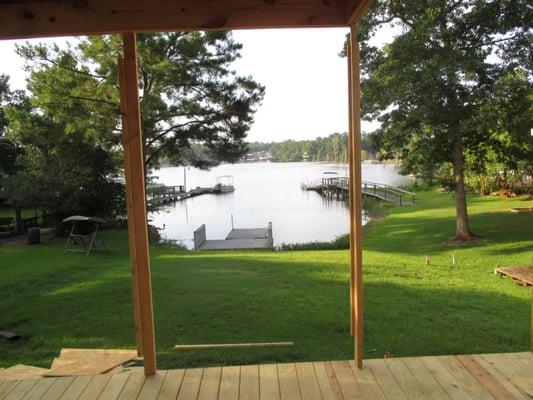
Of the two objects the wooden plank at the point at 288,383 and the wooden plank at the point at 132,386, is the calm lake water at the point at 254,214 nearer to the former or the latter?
the wooden plank at the point at 288,383

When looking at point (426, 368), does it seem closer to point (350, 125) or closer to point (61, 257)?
point (350, 125)

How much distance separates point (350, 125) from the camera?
260 centimetres

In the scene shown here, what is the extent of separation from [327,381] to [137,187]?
1.47m

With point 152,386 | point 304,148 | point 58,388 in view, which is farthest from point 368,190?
point 58,388

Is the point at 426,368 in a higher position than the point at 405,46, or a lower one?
lower

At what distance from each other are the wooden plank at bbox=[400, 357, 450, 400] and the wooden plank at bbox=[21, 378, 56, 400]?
6.53 feet

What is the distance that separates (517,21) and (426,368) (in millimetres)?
9702

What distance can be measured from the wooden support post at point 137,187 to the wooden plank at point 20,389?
63cm

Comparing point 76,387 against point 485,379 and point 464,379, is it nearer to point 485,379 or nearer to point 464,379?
point 464,379

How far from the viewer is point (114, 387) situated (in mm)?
2467

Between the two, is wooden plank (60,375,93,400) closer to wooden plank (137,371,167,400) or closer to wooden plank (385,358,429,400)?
wooden plank (137,371,167,400)

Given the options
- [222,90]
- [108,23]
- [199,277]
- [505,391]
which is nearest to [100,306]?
[199,277]

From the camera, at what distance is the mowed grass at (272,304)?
4.15m

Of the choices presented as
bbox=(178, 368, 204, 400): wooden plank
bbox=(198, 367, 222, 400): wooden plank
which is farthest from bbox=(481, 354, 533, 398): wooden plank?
bbox=(178, 368, 204, 400): wooden plank
